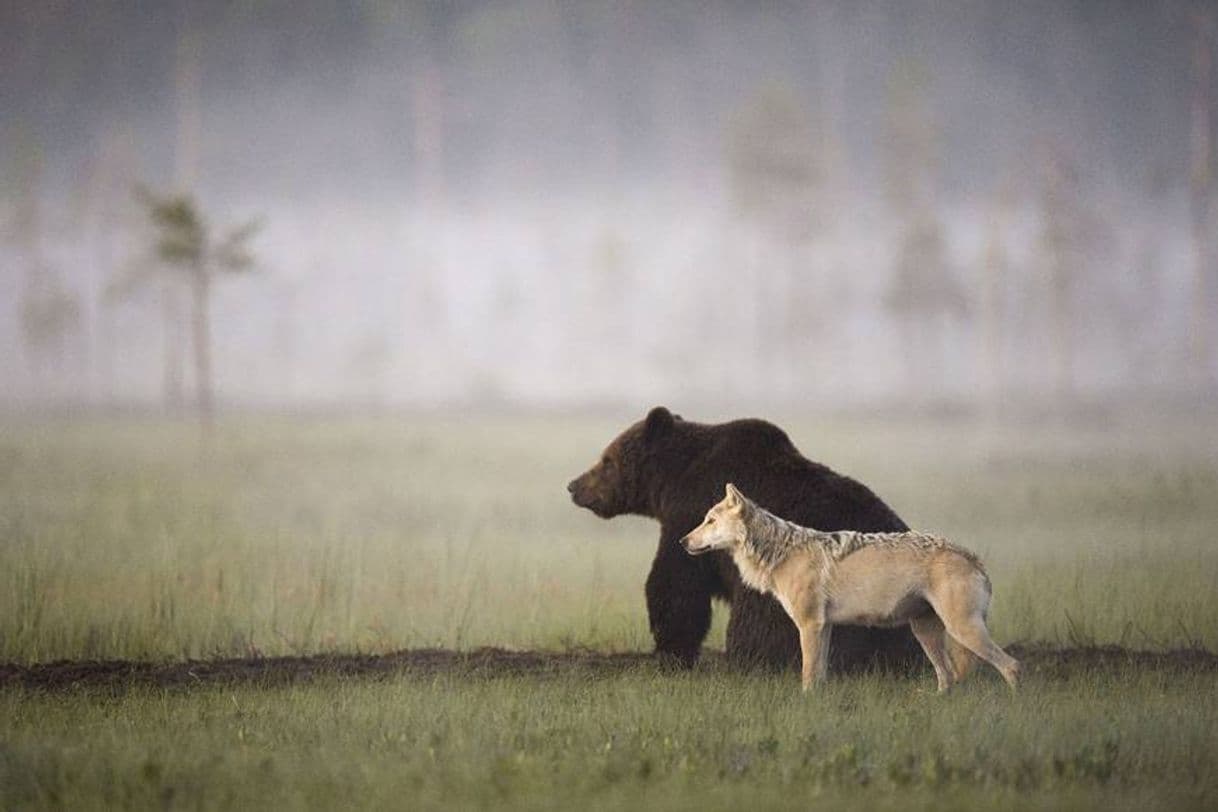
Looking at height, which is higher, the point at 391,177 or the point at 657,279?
the point at 391,177

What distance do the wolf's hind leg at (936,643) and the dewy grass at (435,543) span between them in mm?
3251

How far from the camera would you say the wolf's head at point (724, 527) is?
10.0 meters

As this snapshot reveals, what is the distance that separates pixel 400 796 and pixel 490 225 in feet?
248

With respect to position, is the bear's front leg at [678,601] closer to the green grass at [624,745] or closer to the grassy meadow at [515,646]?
the grassy meadow at [515,646]

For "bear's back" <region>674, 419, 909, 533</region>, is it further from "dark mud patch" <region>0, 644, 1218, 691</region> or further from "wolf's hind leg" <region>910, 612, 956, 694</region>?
"dark mud patch" <region>0, 644, 1218, 691</region>

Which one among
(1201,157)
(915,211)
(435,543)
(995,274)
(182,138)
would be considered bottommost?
(435,543)

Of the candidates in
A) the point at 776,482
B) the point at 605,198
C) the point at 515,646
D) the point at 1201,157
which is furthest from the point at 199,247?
the point at 605,198

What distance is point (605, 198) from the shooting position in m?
86.2

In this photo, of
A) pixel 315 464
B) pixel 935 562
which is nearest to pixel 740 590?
pixel 935 562

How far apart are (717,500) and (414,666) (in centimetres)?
284

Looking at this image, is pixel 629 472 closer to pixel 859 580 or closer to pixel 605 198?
pixel 859 580

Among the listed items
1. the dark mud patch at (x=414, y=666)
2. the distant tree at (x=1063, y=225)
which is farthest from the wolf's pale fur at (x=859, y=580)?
the distant tree at (x=1063, y=225)

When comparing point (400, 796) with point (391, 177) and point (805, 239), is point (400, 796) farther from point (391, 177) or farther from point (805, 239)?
point (391, 177)

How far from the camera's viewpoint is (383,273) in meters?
83.0
